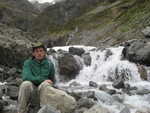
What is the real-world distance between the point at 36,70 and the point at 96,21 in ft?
219

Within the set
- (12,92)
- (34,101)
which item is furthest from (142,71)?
(34,101)

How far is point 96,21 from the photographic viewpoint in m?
75.5

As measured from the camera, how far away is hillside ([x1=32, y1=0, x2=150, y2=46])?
47406mm

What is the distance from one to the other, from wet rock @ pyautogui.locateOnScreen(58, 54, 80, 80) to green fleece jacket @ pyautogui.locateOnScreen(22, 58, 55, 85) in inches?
740

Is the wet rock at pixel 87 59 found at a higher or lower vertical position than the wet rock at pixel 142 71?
higher

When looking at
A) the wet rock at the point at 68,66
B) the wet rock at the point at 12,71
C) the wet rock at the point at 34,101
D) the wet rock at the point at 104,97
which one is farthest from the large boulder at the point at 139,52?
the wet rock at the point at 34,101

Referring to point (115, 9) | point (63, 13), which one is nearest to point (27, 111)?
point (115, 9)

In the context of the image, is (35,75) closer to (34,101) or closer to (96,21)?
(34,101)

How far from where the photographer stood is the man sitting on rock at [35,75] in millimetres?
9562

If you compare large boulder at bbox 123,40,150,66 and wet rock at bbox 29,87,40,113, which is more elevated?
large boulder at bbox 123,40,150,66

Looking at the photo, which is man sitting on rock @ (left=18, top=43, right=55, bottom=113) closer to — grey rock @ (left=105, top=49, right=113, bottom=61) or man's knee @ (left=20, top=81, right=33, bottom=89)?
man's knee @ (left=20, top=81, right=33, bottom=89)

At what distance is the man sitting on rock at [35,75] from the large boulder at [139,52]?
16.5 meters

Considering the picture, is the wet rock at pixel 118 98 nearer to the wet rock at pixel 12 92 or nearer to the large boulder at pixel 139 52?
the wet rock at pixel 12 92

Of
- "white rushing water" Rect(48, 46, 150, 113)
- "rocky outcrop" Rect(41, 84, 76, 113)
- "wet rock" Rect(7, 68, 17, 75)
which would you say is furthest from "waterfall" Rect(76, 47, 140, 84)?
"rocky outcrop" Rect(41, 84, 76, 113)
